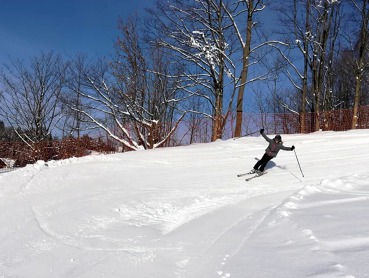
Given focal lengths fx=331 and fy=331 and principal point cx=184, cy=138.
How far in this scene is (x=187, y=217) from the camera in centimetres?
691

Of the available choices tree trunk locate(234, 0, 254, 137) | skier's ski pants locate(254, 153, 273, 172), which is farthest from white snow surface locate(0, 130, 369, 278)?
tree trunk locate(234, 0, 254, 137)

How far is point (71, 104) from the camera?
1675 cm

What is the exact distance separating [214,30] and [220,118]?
4495 mm

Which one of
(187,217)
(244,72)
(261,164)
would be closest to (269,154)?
(261,164)

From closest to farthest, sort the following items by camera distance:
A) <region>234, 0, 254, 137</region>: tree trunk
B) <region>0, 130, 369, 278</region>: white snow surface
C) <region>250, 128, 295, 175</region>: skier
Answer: <region>0, 130, 369, 278</region>: white snow surface → <region>250, 128, 295, 175</region>: skier → <region>234, 0, 254, 137</region>: tree trunk

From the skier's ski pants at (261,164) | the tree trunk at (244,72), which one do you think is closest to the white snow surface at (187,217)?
the skier's ski pants at (261,164)

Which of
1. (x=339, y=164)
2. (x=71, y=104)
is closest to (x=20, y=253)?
(x=339, y=164)

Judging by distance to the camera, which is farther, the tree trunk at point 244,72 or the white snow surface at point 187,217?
the tree trunk at point 244,72

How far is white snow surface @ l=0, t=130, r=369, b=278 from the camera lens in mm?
4285

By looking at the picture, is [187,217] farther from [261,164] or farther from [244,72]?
[244,72]

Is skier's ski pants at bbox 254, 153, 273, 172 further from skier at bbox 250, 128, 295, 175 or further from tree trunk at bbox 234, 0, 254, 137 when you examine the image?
tree trunk at bbox 234, 0, 254, 137

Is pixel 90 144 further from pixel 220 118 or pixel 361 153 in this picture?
pixel 361 153

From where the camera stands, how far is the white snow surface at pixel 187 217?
4285 millimetres

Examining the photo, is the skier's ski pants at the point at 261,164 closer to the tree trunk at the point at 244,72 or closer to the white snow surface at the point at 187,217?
the white snow surface at the point at 187,217
